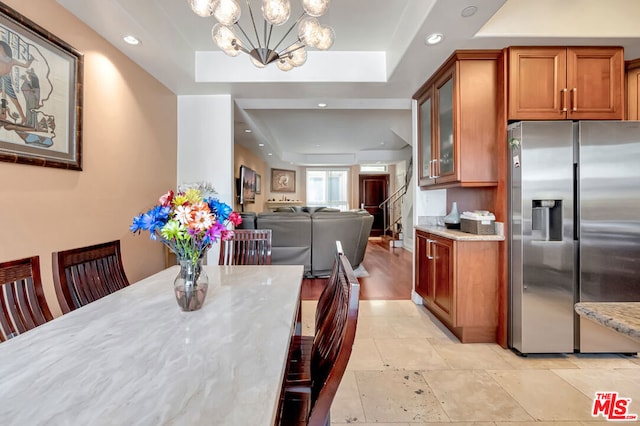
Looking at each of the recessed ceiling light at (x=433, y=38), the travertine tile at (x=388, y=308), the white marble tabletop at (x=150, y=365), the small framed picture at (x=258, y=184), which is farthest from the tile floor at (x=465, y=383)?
the small framed picture at (x=258, y=184)

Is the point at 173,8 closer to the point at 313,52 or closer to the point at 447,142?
the point at 313,52

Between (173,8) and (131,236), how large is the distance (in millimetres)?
1955

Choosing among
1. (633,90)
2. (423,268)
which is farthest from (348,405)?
(633,90)

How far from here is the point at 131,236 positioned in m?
2.72

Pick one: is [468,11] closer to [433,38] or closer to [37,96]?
[433,38]

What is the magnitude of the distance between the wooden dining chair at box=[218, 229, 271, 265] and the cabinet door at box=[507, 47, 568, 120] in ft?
7.06

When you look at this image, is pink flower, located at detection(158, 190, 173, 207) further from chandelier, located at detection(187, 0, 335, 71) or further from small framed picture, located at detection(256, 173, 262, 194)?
small framed picture, located at detection(256, 173, 262, 194)

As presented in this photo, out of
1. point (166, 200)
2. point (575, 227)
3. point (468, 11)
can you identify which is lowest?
point (575, 227)

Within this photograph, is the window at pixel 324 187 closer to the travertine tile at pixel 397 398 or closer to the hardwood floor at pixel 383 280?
the hardwood floor at pixel 383 280

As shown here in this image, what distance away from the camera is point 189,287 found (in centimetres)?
119

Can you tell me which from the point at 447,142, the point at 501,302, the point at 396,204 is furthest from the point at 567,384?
the point at 396,204

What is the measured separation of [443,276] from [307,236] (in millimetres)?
2227

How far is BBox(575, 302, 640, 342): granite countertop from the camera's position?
71 cm

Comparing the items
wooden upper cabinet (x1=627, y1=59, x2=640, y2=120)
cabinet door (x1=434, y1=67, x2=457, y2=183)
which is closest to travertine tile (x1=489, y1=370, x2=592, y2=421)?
cabinet door (x1=434, y1=67, x2=457, y2=183)
